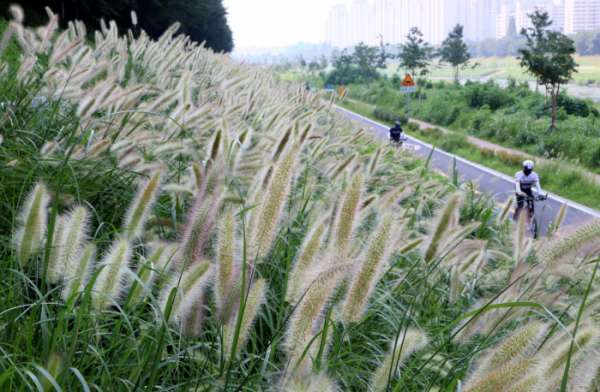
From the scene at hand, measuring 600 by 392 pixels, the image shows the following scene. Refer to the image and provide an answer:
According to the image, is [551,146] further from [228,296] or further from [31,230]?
[31,230]

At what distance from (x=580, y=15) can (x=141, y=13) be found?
557ft

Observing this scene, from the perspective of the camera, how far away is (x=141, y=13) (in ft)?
67.9

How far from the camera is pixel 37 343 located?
3.34ft

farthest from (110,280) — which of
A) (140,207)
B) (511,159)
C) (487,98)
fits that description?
(487,98)

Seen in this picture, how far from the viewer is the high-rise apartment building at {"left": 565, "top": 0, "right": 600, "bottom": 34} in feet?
456

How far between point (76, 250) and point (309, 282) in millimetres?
562

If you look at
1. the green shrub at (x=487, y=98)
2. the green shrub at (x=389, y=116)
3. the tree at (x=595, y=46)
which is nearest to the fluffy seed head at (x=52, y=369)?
the green shrub at (x=389, y=116)

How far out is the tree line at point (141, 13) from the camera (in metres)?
15.5

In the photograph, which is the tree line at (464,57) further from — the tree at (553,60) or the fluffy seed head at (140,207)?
the fluffy seed head at (140,207)

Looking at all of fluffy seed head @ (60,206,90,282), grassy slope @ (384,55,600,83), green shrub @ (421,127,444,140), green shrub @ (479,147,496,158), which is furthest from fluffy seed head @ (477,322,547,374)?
grassy slope @ (384,55,600,83)

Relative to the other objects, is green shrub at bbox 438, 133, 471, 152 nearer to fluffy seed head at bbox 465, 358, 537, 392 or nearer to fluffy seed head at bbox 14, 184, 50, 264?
fluffy seed head at bbox 465, 358, 537, 392

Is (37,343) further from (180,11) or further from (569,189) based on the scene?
(180,11)

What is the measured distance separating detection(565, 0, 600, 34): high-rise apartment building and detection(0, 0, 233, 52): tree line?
5680 inches

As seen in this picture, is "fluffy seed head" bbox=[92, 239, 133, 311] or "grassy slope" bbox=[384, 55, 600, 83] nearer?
"fluffy seed head" bbox=[92, 239, 133, 311]
